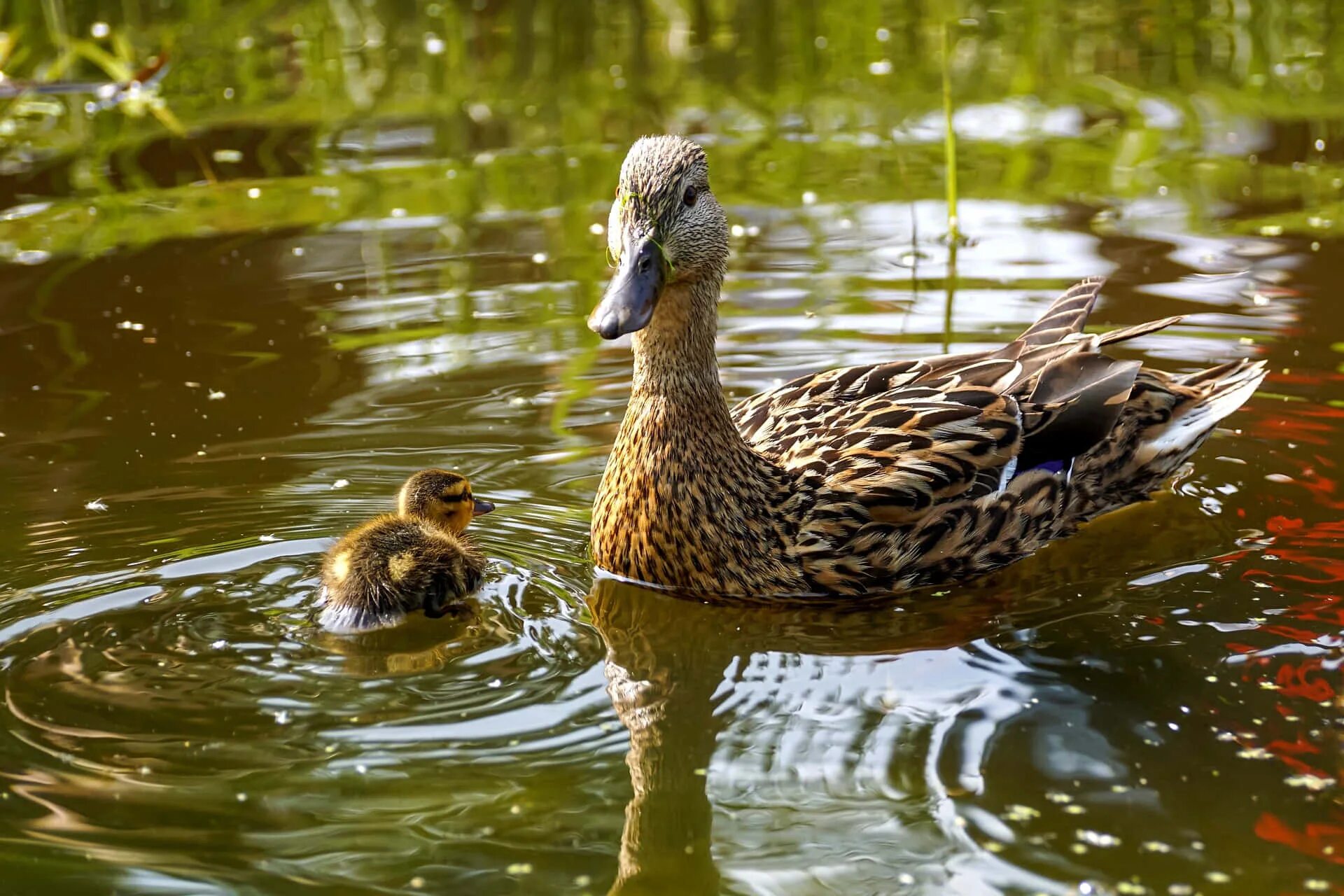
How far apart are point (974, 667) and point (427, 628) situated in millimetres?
1656

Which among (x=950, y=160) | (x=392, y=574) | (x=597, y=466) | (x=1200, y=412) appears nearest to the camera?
(x=392, y=574)

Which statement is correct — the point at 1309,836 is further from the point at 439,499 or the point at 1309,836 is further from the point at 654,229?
the point at 439,499

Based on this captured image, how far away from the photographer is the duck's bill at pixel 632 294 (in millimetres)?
4855

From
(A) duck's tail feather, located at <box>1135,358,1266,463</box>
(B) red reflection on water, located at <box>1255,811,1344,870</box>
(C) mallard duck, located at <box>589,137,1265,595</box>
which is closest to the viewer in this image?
(B) red reflection on water, located at <box>1255,811,1344,870</box>

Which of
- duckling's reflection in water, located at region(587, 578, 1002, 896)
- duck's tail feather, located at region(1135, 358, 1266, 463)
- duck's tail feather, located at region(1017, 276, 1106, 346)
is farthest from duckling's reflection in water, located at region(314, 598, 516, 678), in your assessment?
duck's tail feather, located at region(1135, 358, 1266, 463)

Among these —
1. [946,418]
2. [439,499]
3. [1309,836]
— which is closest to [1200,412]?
[946,418]

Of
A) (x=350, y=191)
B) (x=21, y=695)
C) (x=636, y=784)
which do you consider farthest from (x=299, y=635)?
(x=350, y=191)

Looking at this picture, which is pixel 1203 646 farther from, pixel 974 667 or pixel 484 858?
pixel 484 858

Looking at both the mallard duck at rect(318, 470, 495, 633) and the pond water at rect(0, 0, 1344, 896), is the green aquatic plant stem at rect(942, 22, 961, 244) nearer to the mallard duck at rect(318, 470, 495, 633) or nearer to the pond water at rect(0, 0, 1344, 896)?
the pond water at rect(0, 0, 1344, 896)

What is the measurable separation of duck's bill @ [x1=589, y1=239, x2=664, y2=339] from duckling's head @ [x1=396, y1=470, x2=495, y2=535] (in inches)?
33.2

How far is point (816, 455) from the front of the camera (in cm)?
556

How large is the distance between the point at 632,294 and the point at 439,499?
101cm

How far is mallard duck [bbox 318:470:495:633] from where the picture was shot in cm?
498

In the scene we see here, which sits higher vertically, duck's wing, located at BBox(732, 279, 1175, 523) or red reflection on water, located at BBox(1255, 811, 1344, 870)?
duck's wing, located at BBox(732, 279, 1175, 523)
